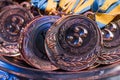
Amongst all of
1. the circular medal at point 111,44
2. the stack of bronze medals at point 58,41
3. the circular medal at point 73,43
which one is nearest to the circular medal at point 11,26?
the stack of bronze medals at point 58,41

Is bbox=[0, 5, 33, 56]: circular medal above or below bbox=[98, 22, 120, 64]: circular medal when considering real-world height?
above

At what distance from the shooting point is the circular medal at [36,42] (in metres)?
0.71

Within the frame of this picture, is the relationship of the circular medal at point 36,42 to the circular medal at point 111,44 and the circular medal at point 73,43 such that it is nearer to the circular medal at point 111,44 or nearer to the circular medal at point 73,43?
the circular medal at point 73,43

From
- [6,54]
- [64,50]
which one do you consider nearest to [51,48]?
[64,50]

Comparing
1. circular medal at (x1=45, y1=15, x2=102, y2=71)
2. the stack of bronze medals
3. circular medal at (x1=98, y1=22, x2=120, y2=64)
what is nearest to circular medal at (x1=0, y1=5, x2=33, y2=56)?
the stack of bronze medals

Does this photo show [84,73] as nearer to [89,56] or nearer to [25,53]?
[89,56]

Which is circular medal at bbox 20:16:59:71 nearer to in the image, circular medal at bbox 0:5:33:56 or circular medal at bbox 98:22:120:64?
circular medal at bbox 0:5:33:56

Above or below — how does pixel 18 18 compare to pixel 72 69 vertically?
above

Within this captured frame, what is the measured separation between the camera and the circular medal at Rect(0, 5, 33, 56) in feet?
2.49

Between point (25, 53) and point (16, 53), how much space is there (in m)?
0.06

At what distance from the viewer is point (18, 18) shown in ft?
2.51

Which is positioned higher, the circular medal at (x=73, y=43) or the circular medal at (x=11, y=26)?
the circular medal at (x=11, y=26)

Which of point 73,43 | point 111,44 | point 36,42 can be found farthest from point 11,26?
point 111,44

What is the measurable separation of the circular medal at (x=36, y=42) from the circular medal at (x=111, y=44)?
0.17m
